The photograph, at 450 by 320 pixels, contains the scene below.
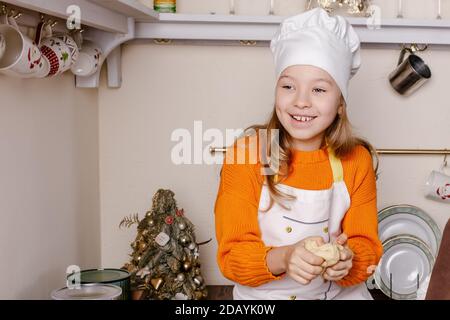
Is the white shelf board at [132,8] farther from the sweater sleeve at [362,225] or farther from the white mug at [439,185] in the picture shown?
the white mug at [439,185]

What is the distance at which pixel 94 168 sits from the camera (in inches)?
61.3

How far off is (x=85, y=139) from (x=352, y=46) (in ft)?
2.15

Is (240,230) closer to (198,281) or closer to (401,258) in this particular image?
(198,281)

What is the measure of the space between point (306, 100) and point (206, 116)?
54cm

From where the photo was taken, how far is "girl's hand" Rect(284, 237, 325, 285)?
3.03 ft

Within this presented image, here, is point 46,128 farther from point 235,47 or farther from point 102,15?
point 235,47

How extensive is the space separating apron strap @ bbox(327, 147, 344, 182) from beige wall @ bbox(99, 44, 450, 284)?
0.42m

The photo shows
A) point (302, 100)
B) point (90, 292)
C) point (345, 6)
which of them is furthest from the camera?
point (345, 6)

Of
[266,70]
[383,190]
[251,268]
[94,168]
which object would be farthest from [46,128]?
[383,190]

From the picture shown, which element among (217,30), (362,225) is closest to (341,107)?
(362,225)

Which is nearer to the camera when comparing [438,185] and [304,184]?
[304,184]

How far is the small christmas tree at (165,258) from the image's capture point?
4.63ft

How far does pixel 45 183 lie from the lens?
122cm

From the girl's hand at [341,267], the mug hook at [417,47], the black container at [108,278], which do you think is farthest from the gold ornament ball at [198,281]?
the mug hook at [417,47]
